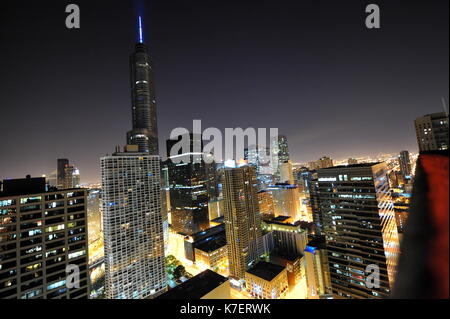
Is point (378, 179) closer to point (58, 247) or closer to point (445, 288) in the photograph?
point (445, 288)

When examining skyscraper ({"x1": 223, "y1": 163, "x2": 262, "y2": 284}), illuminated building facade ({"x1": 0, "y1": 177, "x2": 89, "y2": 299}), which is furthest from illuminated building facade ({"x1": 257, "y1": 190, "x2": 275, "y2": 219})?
illuminated building facade ({"x1": 0, "y1": 177, "x2": 89, "y2": 299})

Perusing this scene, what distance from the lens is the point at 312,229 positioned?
5356cm

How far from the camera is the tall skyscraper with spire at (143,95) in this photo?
294 ft

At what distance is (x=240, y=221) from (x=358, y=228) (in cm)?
2459

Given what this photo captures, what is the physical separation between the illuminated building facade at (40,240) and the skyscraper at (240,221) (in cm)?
2952

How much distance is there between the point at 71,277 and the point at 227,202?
30.9 meters

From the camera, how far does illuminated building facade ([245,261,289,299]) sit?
34375 mm

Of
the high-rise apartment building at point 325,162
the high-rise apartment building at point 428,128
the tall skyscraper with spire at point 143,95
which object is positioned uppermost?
the tall skyscraper with spire at point 143,95

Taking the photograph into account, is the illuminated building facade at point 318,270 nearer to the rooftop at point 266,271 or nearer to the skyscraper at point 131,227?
the rooftop at point 266,271

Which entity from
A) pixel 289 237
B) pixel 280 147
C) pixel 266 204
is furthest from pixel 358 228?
pixel 280 147

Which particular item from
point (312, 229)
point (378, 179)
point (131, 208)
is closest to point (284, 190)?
point (312, 229)

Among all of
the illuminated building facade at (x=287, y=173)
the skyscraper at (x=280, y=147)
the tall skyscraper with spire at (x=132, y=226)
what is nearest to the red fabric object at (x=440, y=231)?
the tall skyscraper with spire at (x=132, y=226)

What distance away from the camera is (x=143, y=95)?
299ft

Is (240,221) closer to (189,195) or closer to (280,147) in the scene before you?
(189,195)
